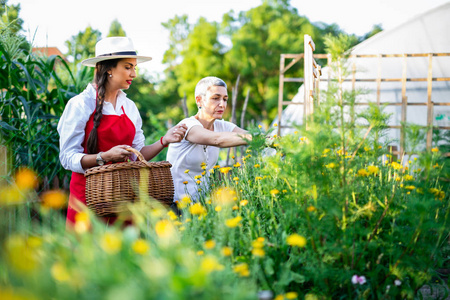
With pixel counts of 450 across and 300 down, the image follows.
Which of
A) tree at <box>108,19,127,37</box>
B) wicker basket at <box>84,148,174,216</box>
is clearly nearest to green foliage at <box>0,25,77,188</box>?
wicker basket at <box>84,148,174,216</box>

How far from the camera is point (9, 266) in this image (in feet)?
3.36

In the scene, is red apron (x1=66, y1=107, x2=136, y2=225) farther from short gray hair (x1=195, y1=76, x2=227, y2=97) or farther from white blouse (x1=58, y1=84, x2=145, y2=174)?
short gray hair (x1=195, y1=76, x2=227, y2=97)

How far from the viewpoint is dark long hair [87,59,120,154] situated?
226cm

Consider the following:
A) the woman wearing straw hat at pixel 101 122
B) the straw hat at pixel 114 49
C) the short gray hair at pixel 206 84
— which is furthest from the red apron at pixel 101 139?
the short gray hair at pixel 206 84

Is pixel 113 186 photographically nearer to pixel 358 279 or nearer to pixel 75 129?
pixel 75 129

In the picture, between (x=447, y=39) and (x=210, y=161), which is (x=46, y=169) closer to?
(x=210, y=161)

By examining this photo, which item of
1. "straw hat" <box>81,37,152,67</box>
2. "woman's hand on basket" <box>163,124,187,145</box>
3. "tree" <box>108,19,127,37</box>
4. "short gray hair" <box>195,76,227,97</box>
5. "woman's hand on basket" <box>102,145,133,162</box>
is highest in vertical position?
"tree" <box>108,19,127,37</box>

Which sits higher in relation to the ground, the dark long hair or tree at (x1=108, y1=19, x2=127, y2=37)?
tree at (x1=108, y1=19, x2=127, y2=37)

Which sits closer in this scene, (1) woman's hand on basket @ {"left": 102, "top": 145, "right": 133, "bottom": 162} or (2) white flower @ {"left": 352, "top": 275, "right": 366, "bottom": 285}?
(2) white flower @ {"left": 352, "top": 275, "right": 366, "bottom": 285}

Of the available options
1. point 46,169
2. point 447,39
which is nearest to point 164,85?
point 447,39

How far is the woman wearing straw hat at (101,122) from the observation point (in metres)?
2.22

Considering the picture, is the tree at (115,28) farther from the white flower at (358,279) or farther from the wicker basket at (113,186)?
the white flower at (358,279)

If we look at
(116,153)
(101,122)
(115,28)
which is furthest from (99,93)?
(115,28)

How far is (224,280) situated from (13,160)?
8.44 ft
